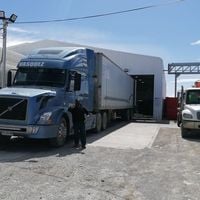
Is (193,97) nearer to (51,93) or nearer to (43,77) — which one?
(43,77)

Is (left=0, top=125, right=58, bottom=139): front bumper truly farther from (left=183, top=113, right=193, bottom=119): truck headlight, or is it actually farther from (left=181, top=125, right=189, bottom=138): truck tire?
(left=181, top=125, right=189, bottom=138): truck tire

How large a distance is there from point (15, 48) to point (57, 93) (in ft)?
104

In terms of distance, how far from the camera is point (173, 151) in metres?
14.2

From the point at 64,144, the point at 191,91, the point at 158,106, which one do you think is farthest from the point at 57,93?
the point at 158,106

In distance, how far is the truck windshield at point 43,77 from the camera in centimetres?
1468

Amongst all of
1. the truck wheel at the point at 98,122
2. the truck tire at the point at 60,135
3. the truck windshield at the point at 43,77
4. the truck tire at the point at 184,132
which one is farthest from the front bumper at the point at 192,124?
the truck windshield at the point at 43,77

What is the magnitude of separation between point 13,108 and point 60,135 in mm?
1885

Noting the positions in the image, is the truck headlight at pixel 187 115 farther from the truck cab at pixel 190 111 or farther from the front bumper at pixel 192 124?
the front bumper at pixel 192 124

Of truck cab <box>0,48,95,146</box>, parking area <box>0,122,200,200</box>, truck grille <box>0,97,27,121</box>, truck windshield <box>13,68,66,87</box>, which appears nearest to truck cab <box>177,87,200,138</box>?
parking area <box>0,122,200,200</box>

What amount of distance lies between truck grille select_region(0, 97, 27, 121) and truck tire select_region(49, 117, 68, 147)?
1.37 m

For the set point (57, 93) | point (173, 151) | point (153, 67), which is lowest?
point (173, 151)

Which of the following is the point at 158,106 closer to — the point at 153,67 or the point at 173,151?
the point at 153,67

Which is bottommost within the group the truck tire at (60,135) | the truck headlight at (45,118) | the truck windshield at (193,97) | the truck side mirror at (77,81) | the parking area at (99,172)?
the parking area at (99,172)

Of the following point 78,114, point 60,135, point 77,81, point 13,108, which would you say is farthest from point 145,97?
point 13,108
